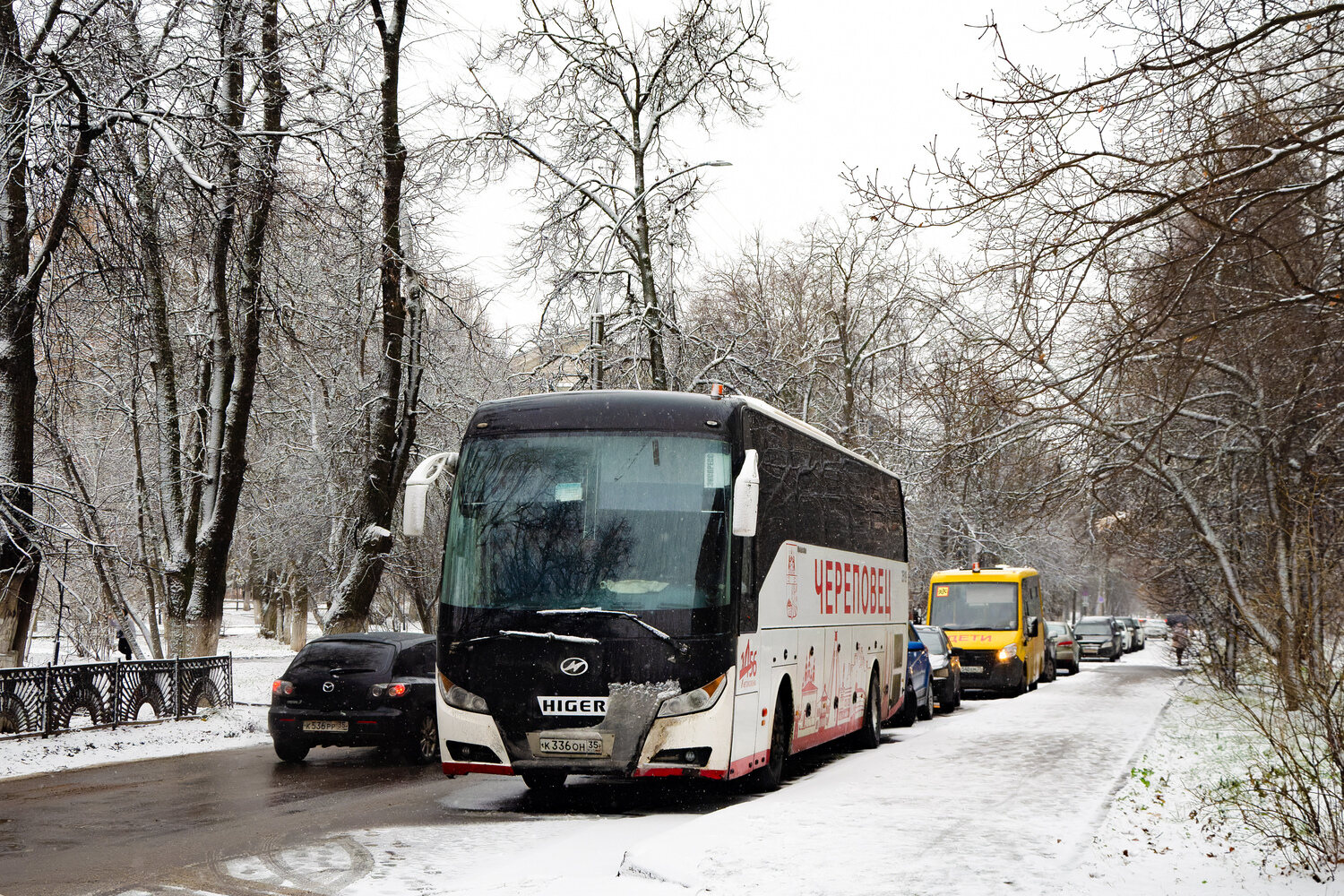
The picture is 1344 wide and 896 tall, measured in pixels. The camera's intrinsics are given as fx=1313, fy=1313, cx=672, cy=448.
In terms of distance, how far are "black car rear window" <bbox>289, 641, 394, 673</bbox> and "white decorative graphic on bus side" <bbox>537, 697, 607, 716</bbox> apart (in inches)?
200

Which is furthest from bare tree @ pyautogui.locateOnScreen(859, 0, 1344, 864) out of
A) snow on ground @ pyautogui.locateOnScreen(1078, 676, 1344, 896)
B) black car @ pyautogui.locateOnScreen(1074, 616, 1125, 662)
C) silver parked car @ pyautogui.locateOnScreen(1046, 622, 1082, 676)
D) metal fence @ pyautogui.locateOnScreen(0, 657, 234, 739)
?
black car @ pyautogui.locateOnScreen(1074, 616, 1125, 662)

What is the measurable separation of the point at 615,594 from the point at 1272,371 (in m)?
13.4

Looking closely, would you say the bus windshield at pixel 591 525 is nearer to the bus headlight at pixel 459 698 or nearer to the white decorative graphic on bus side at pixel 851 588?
the bus headlight at pixel 459 698

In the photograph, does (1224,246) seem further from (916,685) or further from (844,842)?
(916,685)

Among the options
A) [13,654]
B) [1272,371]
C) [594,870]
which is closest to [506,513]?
Answer: [594,870]

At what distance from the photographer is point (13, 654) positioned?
15.7 m

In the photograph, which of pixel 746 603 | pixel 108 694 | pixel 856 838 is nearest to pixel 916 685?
pixel 746 603

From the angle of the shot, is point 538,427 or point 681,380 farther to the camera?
point 681,380

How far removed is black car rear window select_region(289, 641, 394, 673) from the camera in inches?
603

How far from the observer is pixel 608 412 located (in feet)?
37.8

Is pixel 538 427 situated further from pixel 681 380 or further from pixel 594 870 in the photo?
pixel 681 380

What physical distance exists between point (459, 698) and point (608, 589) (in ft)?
5.18

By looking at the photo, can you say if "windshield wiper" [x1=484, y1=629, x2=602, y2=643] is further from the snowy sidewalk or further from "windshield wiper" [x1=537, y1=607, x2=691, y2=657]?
the snowy sidewalk

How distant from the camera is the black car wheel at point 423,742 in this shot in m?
15.3
